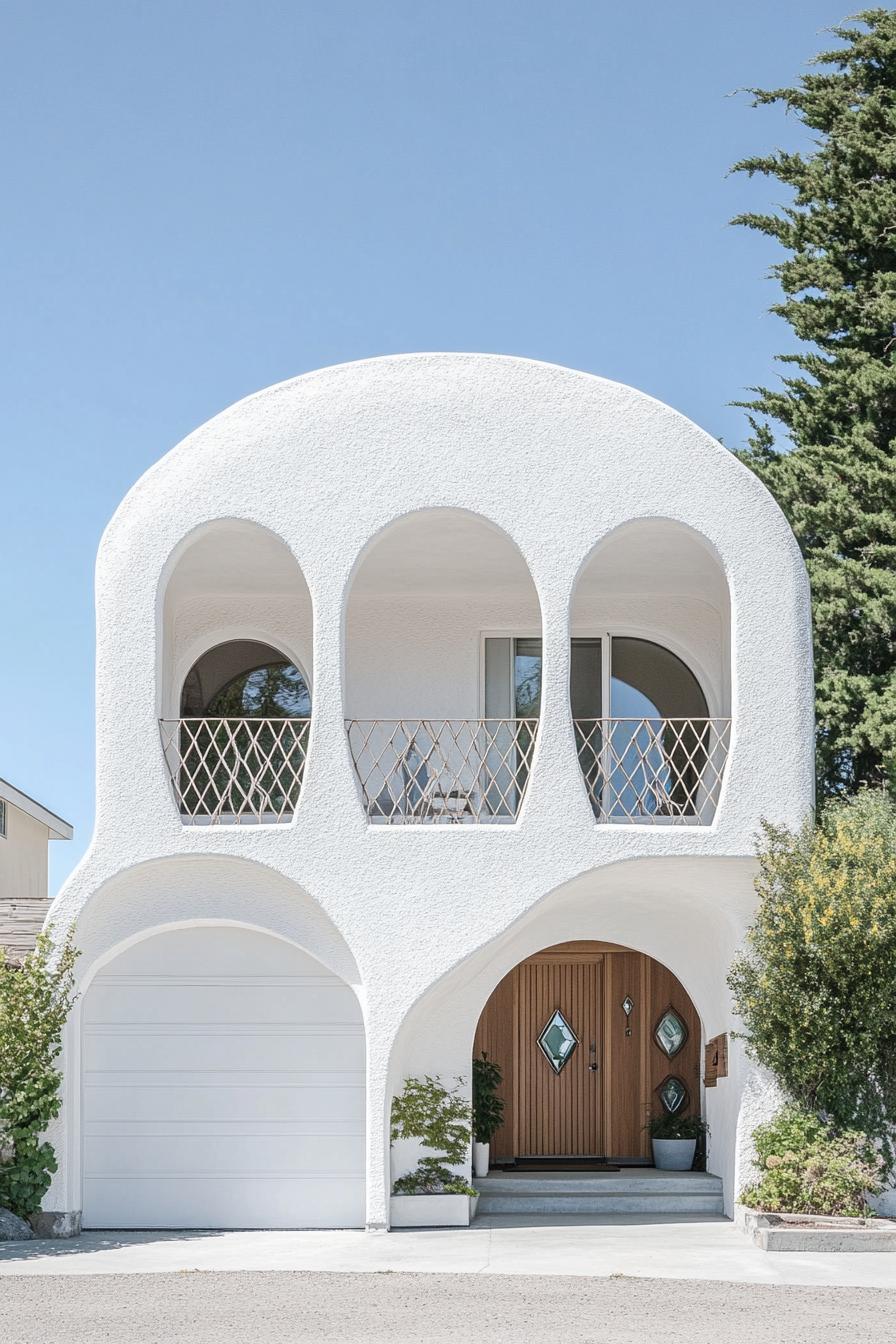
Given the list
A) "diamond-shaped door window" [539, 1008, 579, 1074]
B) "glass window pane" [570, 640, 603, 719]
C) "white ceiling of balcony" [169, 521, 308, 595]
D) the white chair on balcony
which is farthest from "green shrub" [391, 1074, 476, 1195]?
"white ceiling of balcony" [169, 521, 308, 595]

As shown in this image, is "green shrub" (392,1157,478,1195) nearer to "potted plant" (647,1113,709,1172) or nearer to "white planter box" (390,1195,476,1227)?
"white planter box" (390,1195,476,1227)

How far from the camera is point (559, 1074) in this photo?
57.7ft

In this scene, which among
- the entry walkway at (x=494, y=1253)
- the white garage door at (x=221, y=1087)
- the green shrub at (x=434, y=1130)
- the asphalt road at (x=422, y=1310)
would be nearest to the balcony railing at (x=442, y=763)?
the white garage door at (x=221, y=1087)

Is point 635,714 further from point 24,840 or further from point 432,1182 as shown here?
point 24,840

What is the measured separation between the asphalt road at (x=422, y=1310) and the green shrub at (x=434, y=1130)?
2.91 metres

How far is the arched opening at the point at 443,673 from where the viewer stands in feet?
52.8

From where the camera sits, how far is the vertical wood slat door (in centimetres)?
1752

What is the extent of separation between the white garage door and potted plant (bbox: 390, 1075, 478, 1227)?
566 mm

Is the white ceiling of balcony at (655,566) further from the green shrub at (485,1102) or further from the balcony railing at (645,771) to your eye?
the green shrub at (485,1102)

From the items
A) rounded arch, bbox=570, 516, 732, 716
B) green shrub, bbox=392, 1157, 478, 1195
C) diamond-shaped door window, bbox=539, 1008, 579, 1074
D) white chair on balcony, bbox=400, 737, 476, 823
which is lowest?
green shrub, bbox=392, 1157, 478, 1195

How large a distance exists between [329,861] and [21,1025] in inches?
121

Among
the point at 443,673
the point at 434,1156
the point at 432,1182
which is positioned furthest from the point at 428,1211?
the point at 443,673

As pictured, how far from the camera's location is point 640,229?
15516 mm

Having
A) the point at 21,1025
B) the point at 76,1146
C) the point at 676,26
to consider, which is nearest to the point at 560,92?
the point at 676,26
